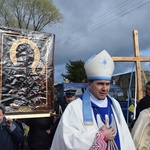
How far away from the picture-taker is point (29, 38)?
13.8 feet

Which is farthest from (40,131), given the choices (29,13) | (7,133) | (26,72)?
(29,13)

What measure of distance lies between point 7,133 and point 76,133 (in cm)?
129

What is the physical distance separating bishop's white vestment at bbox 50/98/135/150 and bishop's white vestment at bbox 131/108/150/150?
16 cm

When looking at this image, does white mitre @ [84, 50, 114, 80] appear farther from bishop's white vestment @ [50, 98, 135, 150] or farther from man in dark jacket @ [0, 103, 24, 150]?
man in dark jacket @ [0, 103, 24, 150]

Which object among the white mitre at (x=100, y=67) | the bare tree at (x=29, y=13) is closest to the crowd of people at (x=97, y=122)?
the white mitre at (x=100, y=67)

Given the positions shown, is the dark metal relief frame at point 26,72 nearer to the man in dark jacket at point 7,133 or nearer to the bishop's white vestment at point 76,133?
the man in dark jacket at point 7,133

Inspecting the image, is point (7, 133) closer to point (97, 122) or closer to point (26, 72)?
point (26, 72)

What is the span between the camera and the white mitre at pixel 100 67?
8.93 ft

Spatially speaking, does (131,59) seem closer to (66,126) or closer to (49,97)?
(49,97)

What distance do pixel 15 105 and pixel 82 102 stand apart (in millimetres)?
1625

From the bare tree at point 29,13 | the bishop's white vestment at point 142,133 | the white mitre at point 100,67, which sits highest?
the bare tree at point 29,13

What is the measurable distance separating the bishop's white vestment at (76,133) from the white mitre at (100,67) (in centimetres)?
31

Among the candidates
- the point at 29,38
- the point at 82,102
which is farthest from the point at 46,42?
the point at 82,102

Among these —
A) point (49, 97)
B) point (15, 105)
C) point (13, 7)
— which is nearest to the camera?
point (15, 105)
